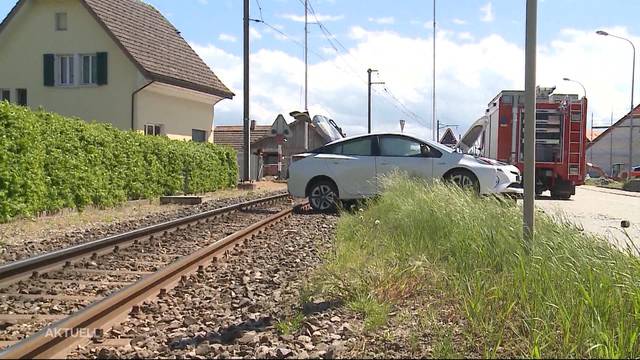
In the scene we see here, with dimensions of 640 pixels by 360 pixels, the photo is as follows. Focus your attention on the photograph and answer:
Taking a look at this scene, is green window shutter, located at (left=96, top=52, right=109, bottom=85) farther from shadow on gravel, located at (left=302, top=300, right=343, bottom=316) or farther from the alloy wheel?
shadow on gravel, located at (left=302, top=300, right=343, bottom=316)

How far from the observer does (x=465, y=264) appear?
5.64m

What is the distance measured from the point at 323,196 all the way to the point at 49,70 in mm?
19034

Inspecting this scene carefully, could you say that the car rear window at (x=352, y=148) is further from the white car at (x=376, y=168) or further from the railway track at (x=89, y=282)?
the railway track at (x=89, y=282)

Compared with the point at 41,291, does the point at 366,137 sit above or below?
above

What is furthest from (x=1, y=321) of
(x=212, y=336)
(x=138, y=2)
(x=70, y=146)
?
(x=138, y=2)

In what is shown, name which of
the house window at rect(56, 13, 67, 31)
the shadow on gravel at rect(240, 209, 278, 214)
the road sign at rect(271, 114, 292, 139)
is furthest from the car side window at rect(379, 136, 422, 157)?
the house window at rect(56, 13, 67, 31)

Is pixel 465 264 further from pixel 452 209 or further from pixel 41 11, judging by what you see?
pixel 41 11

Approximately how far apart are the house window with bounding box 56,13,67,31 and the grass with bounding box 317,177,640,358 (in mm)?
24661

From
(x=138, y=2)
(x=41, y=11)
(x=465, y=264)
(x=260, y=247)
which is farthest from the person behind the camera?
(x=138, y=2)

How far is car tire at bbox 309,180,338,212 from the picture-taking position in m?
13.9

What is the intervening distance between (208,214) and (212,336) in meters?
8.48

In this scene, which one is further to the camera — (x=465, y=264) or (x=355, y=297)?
(x=465, y=264)

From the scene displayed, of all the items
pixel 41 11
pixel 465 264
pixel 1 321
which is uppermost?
pixel 41 11

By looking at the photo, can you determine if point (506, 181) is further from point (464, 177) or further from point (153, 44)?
point (153, 44)
